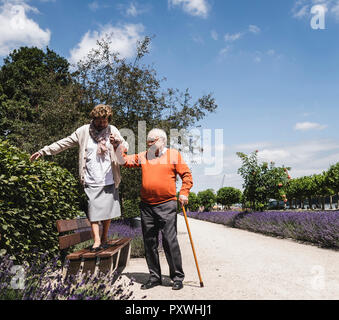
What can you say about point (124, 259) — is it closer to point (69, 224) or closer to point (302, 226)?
point (69, 224)

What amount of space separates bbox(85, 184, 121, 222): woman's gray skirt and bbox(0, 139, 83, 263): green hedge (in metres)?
0.73

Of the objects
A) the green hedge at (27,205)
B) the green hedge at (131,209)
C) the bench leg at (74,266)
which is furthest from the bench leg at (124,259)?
the green hedge at (131,209)

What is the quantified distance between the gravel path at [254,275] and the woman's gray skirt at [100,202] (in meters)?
1.03

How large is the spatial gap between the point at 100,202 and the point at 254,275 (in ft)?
8.58

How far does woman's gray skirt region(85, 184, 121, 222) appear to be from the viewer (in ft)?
13.7

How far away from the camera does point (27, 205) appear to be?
417 centimetres

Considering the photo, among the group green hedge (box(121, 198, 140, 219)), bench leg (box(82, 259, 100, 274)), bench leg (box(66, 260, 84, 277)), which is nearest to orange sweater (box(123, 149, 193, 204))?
bench leg (box(82, 259, 100, 274))

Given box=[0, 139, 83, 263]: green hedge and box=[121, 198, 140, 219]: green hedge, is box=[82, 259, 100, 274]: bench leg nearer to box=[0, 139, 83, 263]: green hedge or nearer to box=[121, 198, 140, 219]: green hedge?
box=[0, 139, 83, 263]: green hedge

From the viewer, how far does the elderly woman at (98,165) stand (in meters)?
4.17

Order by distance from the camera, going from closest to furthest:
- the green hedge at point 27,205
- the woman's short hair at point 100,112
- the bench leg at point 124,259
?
the green hedge at point 27,205
the woman's short hair at point 100,112
the bench leg at point 124,259

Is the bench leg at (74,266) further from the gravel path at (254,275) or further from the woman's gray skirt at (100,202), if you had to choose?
the gravel path at (254,275)

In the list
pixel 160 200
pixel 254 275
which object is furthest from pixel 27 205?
pixel 254 275

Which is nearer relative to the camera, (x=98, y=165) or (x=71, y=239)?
(x=98, y=165)

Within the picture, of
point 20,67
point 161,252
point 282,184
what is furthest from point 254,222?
point 20,67
